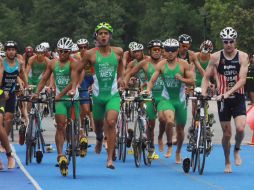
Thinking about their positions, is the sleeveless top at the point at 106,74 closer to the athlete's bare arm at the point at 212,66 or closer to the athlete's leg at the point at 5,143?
the athlete's bare arm at the point at 212,66

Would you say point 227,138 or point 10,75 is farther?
point 10,75

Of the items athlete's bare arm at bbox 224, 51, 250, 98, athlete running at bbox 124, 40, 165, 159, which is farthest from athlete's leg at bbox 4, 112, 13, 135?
athlete's bare arm at bbox 224, 51, 250, 98

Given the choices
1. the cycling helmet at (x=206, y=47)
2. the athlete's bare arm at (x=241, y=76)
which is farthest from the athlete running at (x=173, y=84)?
the cycling helmet at (x=206, y=47)

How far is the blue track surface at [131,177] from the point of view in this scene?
15547 mm

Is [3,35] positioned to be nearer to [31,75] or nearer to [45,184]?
[31,75]

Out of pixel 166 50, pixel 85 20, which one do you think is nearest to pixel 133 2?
pixel 85 20

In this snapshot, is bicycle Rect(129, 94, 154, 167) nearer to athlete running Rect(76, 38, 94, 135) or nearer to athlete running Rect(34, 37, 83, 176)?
athlete running Rect(34, 37, 83, 176)

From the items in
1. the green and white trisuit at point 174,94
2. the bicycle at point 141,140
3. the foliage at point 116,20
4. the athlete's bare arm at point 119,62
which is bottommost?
the bicycle at point 141,140

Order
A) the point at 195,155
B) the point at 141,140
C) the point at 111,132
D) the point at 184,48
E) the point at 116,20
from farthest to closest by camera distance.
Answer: the point at 116,20 < the point at 184,48 < the point at 141,140 < the point at 195,155 < the point at 111,132

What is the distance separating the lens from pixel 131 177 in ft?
55.1

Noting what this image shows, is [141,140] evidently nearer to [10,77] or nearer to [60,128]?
[60,128]

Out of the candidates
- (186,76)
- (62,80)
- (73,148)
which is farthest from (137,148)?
(73,148)

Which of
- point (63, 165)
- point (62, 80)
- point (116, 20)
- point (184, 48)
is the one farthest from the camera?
point (116, 20)

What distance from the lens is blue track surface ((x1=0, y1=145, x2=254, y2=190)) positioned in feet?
51.0
